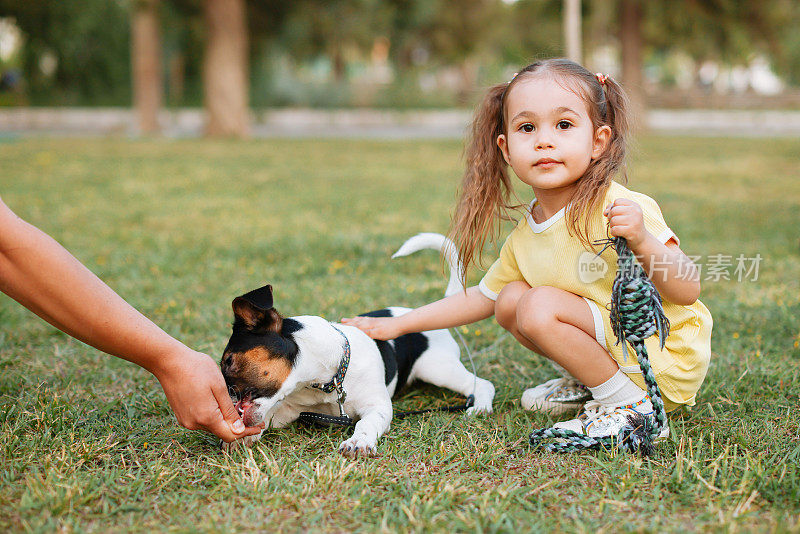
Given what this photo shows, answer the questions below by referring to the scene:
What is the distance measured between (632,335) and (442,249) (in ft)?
3.19

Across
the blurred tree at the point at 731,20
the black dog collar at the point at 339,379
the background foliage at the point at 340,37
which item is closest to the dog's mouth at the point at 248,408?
the black dog collar at the point at 339,379

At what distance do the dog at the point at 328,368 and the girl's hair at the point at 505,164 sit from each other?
22 centimetres

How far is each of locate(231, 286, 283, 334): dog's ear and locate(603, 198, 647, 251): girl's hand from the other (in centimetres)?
116

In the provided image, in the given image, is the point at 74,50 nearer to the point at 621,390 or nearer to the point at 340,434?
the point at 340,434

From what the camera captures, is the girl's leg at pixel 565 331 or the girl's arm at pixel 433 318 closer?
the girl's leg at pixel 565 331

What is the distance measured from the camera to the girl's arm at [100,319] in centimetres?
228

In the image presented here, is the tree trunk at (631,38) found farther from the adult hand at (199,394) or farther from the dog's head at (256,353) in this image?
the adult hand at (199,394)

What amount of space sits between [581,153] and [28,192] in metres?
8.49

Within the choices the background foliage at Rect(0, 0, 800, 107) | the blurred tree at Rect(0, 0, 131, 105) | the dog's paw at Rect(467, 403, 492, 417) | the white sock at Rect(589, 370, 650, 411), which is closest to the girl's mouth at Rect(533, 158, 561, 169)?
the white sock at Rect(589, 370, 650, 411)

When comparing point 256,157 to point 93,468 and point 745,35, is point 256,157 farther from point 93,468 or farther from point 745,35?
point 745,35

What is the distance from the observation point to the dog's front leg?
2.64 metres

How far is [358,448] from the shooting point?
8.68 ft

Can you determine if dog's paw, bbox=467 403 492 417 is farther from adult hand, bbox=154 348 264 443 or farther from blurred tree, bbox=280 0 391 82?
blurred tree, bbox=280 0 391 82

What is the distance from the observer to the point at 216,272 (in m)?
5.60
